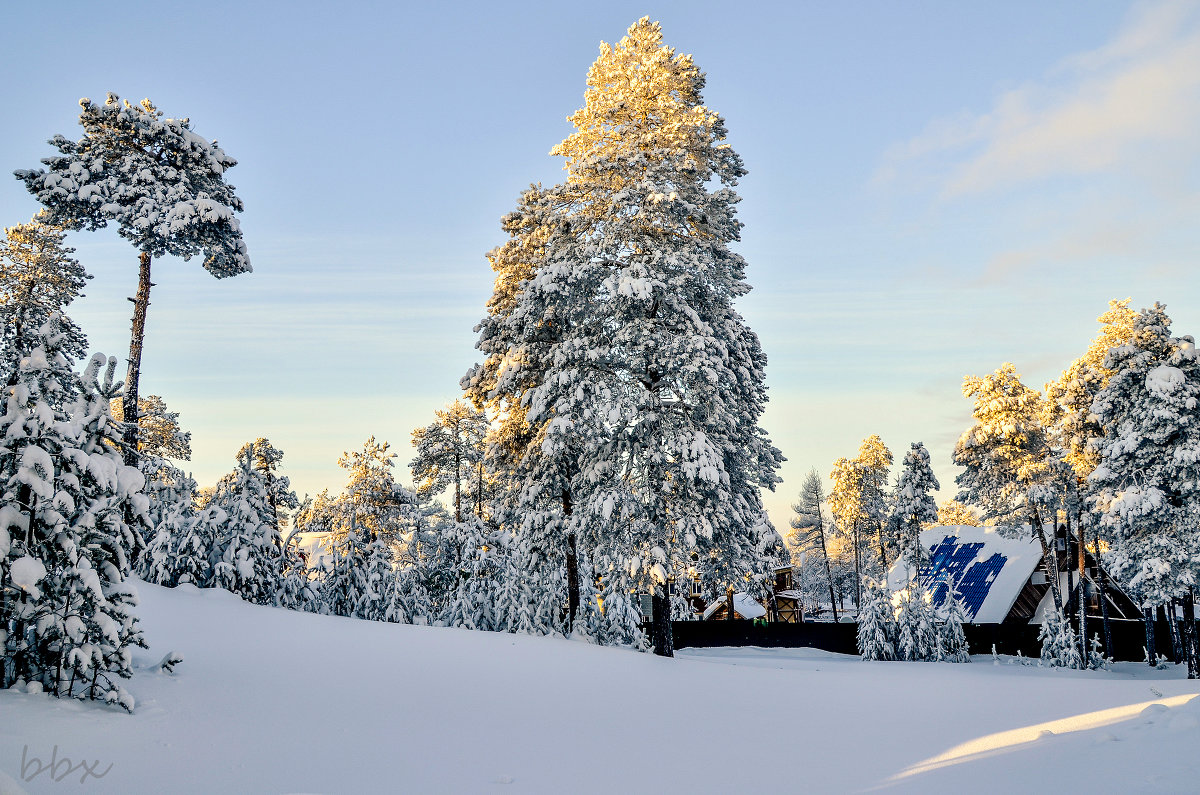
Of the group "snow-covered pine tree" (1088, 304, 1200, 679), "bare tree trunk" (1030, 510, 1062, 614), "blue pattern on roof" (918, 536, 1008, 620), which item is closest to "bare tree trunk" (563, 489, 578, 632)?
"snow-covered pine tree" (1088, 304, 1200, 679)

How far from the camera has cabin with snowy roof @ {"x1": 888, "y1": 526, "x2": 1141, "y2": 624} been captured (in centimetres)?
3531

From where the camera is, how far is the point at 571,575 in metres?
21.0

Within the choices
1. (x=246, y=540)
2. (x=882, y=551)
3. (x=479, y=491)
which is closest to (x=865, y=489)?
(x=882, y=551)

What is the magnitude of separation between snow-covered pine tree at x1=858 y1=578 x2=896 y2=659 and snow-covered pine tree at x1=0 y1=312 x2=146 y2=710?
2714cm

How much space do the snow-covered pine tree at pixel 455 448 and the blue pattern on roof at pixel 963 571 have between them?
24.2 meters

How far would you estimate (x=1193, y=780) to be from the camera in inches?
220

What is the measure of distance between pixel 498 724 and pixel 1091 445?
24.3 meters

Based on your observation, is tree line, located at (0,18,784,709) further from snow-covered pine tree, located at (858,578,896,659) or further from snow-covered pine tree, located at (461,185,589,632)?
snow-covered pine tree, located at (858,578,896,659)

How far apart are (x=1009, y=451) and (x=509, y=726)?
82.8 feet

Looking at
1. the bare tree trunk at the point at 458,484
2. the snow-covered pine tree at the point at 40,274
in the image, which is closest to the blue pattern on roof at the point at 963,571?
the bare tree trunk at the point at 458,484

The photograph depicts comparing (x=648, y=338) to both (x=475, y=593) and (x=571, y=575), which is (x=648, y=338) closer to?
(x=571, y=575)

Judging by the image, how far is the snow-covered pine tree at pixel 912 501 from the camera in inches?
1651

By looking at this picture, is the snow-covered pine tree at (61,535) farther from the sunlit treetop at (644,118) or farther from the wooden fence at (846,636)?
the wooden fence at (846,636)

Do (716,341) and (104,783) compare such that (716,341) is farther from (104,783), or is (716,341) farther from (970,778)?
(104,783)
